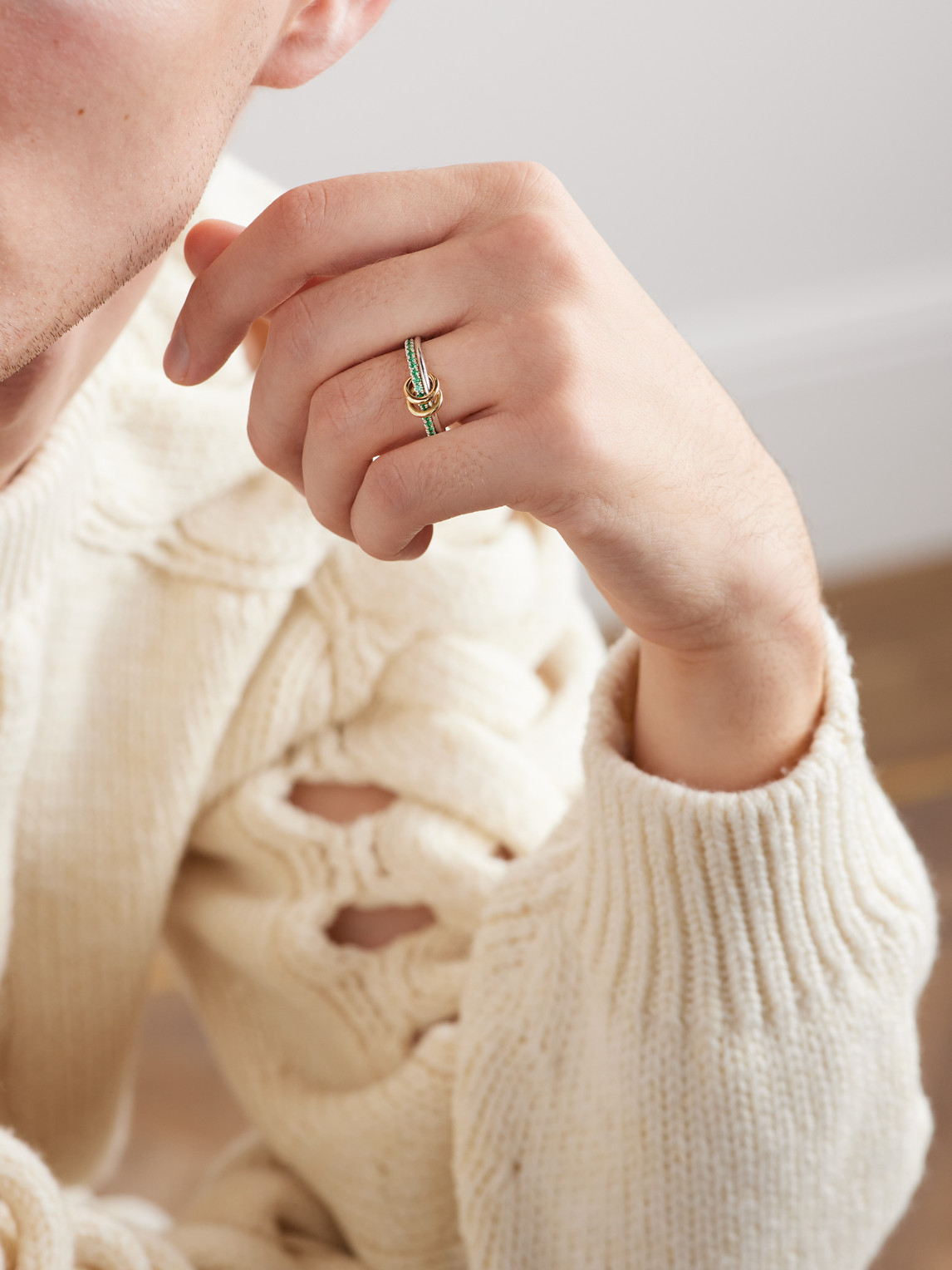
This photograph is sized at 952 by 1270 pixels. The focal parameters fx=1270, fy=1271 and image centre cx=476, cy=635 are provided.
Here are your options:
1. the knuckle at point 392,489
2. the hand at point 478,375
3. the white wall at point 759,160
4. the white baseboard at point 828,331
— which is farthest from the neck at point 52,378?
the white baseboard at point 828,331

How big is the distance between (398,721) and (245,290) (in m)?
0.32

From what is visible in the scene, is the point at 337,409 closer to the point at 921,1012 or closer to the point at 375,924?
the point at 375,924

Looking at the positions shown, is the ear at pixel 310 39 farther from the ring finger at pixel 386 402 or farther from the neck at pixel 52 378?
the ring finger at pixel 386 402

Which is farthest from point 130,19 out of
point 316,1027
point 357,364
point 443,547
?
point 316,1027

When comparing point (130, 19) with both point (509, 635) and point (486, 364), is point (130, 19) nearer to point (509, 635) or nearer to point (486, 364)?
point (486, 364)

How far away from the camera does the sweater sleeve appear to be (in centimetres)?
67

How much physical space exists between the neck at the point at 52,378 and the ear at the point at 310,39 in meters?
0.13

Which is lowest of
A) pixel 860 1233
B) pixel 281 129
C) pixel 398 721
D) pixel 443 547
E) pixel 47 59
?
pixel 860 1233

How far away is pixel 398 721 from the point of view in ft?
2.67

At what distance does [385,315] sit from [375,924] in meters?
0.41

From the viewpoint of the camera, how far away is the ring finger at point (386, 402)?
553 millimetres

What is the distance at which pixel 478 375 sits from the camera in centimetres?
55

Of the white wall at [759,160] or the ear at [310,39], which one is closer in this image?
the ear at [310,39]

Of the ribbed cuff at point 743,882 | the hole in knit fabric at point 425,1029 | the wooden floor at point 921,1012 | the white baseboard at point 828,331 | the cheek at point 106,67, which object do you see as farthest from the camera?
the white baseboard at point 828,331
